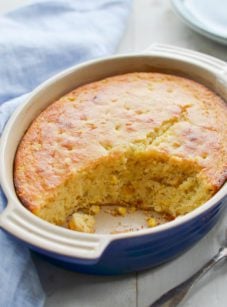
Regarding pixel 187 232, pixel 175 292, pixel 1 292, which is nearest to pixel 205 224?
pixel 187 232

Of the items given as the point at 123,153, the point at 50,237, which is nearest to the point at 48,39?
the point at 123,153

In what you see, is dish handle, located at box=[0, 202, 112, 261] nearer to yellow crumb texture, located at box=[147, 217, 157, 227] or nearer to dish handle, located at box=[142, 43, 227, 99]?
yellow crumb texture, located at box=[147, 217, 157, 227]

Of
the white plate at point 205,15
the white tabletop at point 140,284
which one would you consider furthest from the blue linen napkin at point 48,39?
the white plate at point 205,15

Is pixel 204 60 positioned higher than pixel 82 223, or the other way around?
pixel 204 60

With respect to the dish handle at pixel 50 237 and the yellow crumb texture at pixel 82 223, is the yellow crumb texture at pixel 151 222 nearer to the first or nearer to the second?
the yellow crumb texture at pixel 82 223

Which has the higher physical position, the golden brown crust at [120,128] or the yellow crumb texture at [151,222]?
the golden brown crust at [120,128]

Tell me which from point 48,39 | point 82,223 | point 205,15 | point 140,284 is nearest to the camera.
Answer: point 140,284

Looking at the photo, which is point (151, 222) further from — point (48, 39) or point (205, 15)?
point (205, 15)

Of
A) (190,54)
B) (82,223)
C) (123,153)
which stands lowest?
(82,223)
